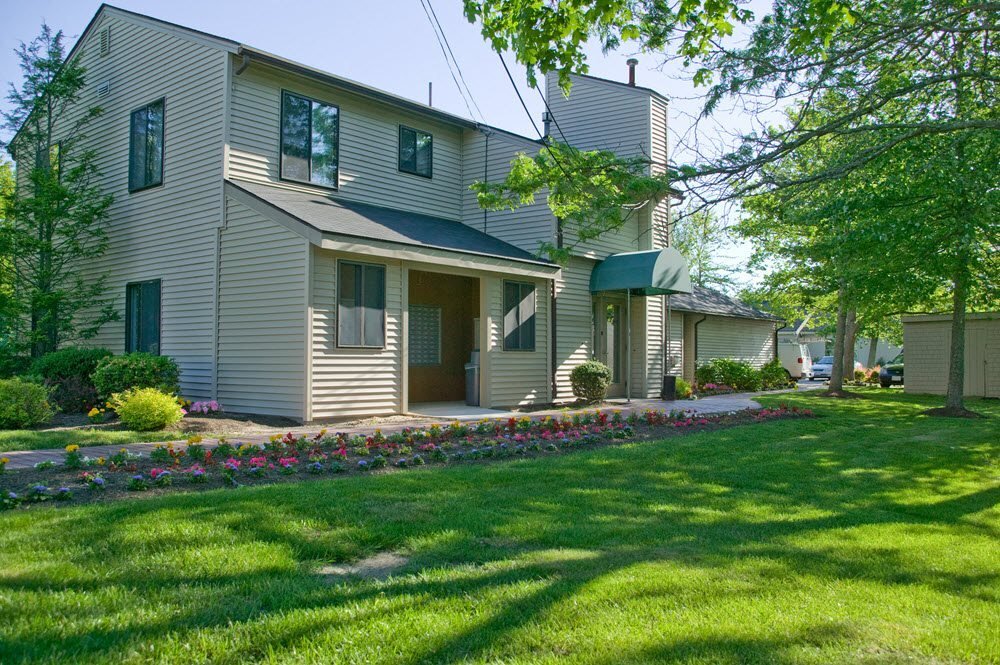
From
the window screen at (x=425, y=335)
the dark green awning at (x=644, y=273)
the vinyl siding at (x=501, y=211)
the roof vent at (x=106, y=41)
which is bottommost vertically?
the window screen at (x=425, y=335)

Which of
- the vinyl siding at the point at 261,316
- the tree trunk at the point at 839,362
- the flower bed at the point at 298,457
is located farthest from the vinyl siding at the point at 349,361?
the tree trunk at the point at 839,362

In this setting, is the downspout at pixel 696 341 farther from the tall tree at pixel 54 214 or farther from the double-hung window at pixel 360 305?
the tall tree at pixel 54 214

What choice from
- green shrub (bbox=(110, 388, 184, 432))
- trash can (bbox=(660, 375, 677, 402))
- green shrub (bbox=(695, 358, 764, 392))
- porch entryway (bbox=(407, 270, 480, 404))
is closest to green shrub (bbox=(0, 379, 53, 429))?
green shrub (bbox=(110, 388, 184, 432))

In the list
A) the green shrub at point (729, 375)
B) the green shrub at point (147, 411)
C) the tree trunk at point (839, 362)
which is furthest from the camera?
the green shrub at point (729, 375)

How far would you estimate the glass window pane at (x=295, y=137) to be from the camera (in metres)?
14.4

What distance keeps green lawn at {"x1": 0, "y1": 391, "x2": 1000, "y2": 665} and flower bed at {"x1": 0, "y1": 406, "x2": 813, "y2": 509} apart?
0.61 m

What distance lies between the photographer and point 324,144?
15.1 metres

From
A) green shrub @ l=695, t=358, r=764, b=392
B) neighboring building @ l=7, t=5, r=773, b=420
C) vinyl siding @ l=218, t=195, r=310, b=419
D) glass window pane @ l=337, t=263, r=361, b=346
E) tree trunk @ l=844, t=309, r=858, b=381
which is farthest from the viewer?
tree trunk @ l=844, t=309, r=858, b=381

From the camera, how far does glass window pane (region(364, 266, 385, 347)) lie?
1277cm

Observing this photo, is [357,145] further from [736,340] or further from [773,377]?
[773,377]

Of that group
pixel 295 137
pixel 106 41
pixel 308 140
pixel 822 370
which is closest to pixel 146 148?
Result: pixel 106 41

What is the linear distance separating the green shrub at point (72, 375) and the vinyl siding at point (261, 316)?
7.40 feet

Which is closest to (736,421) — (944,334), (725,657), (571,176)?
(571,176)

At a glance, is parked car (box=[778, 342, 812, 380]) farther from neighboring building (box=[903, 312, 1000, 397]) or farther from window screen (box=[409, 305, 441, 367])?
window screen (box=[409, 305, 441, 367])
